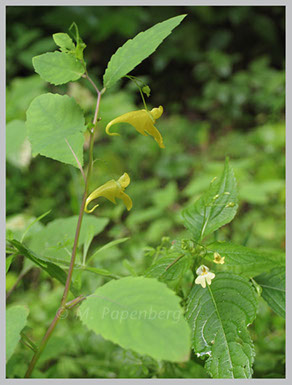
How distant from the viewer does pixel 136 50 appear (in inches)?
19.6

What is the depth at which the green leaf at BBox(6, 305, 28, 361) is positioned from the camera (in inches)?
18.3

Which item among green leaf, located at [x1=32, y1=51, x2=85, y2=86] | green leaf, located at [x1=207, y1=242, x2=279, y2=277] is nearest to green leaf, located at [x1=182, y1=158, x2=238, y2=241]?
green leaf, located at [x1=207, y1=242, x2=279, y2=277]

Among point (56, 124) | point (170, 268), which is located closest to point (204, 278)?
point (170, 268)

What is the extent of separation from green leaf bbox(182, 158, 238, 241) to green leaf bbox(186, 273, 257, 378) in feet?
0.26

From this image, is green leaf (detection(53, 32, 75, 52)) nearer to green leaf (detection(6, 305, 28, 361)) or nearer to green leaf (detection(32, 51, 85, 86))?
green leaf (detection(32, 51, 85, 86))

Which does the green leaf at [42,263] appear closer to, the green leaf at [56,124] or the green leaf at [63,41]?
the green leaf at [56,124]

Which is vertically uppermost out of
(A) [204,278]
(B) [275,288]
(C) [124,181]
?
(C) [124,181]

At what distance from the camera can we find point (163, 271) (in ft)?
1.80

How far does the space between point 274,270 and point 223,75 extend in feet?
8.44

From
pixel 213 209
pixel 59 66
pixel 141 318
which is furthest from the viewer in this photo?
pixel 213 209

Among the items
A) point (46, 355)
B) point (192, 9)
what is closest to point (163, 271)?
point (46, 355)

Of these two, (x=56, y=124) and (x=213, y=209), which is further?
(x=213, y=209)

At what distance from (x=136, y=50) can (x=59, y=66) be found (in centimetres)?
10

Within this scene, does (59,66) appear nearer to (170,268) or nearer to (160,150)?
(170,268)
